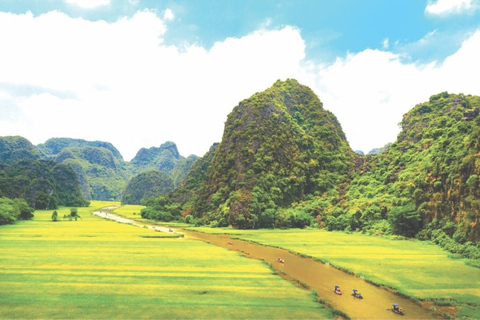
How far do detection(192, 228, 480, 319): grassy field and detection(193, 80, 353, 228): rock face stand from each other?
32340mm

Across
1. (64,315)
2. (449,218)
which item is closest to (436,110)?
(449,218)

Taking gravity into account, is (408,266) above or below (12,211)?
above

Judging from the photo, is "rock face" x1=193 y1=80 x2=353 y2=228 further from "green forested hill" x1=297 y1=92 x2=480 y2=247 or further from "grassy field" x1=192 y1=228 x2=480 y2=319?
"grassy field" x1=192 y1=228 x2=480 y2=319

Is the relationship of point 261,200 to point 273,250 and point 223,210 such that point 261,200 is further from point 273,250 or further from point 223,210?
point 273,250

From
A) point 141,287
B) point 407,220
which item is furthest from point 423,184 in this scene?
point 141,287

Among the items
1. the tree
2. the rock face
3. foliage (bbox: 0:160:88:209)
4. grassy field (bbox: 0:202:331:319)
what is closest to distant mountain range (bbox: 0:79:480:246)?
the tree

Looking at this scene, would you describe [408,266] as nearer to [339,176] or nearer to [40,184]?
[339,176]

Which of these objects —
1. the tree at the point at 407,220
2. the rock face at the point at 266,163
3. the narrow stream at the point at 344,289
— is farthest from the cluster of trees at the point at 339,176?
the narrow stream at the point at 344,289

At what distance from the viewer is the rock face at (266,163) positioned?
289 ft

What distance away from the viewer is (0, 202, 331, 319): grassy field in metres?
19.9

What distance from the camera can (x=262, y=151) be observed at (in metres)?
101

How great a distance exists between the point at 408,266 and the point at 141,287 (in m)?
29.0

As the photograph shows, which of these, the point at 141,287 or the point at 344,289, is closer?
the point at 141,287

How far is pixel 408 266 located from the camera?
114ft
